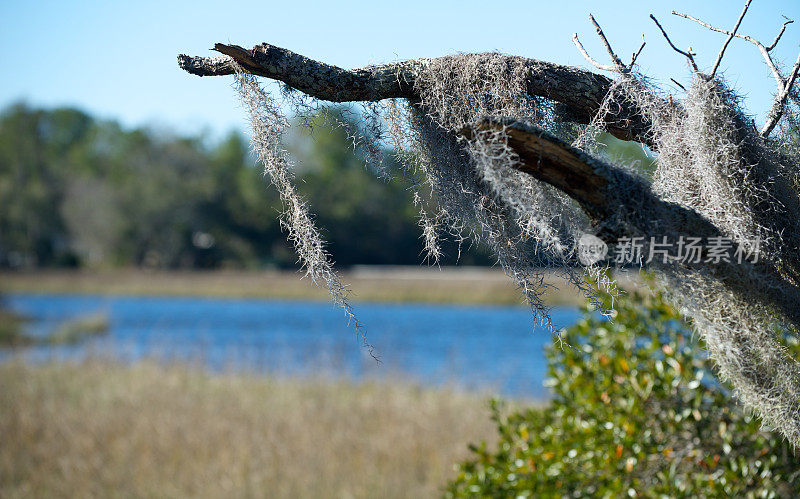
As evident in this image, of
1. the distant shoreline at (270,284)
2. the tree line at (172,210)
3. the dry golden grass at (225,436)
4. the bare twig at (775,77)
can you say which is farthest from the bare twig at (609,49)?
the tree line at (172,210)

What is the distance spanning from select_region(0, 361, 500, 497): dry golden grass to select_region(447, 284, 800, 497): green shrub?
2.66 meters

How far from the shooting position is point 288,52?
4.91 feet

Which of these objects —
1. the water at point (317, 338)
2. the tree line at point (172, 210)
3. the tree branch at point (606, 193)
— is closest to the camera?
the tree branch at point (606, 193)

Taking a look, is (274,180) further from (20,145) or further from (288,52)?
(20,145)

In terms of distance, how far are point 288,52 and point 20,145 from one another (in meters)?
52.2

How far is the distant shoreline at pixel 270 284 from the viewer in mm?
30219

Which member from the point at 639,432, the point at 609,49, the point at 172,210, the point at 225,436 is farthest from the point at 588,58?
the point at 172,210

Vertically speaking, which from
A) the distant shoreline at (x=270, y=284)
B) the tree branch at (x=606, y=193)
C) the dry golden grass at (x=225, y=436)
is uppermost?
the tree branch at (x=606, y=193)

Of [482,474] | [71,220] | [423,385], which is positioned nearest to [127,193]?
[71,220]

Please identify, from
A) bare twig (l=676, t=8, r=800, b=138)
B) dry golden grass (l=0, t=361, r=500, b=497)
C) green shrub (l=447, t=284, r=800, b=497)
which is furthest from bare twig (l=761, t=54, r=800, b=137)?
dry golden grass (l=0, t=361, r=500, b=497)

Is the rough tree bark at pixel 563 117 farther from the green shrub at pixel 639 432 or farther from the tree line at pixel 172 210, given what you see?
the tree line at pixel 172 210

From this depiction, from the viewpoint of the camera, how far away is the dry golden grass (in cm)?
540

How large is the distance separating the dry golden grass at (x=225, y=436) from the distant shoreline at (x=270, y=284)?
66.3 ft

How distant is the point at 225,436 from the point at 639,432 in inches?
192
